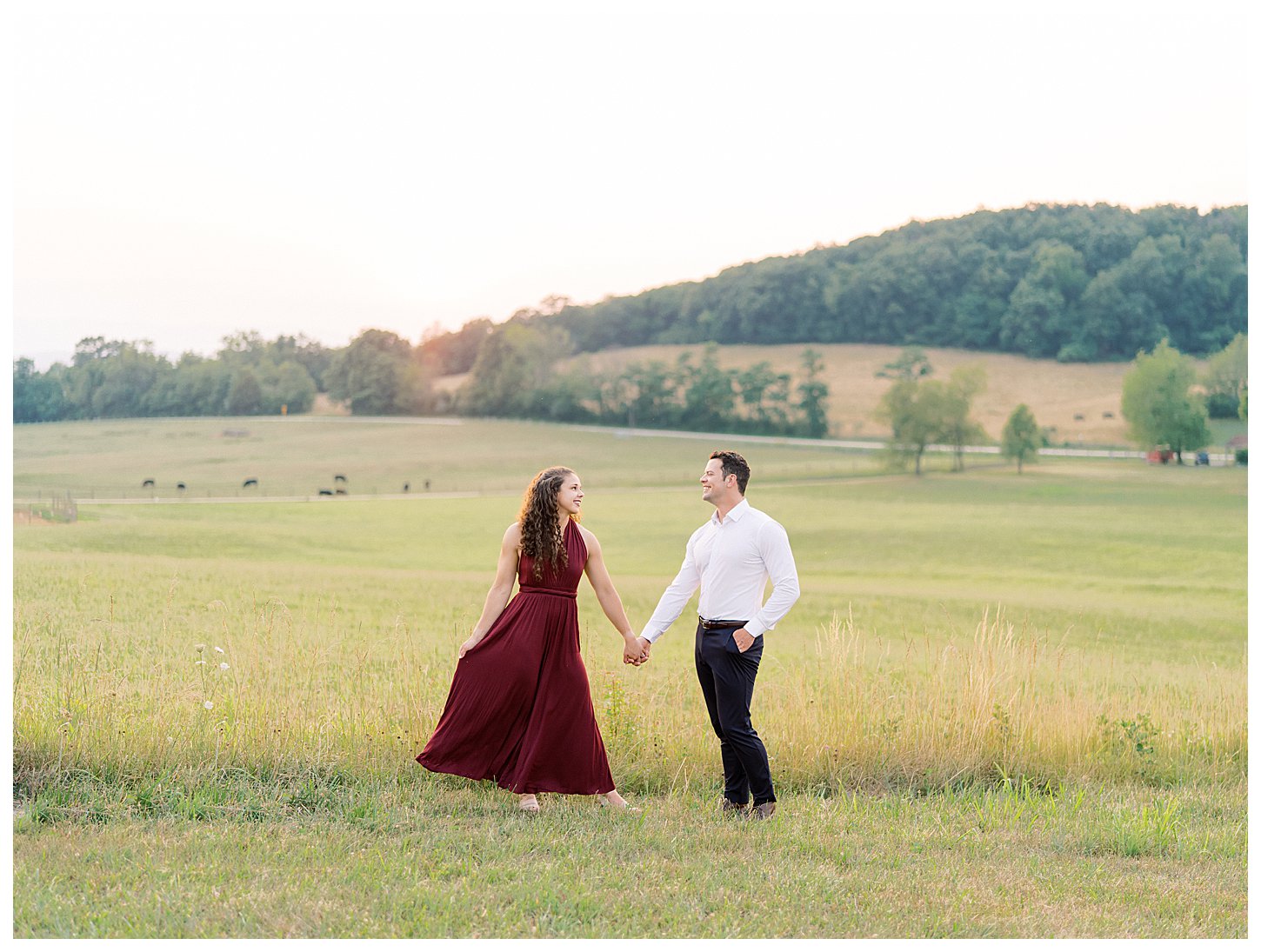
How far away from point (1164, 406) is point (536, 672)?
86.4m

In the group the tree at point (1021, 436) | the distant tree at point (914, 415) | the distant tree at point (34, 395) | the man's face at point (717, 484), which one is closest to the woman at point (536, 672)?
the man's face at point (717, 484)

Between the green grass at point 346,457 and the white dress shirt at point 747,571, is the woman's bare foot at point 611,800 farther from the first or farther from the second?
the green grass at point 346,457

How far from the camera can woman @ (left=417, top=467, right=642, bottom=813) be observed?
578 cm

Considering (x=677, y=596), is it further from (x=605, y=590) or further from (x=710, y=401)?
(x=710, y=401)

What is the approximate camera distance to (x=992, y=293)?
11062 centimetres

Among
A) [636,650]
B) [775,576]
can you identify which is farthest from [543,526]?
[775,576]

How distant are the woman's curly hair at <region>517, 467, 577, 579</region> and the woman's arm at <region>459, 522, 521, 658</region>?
54 mm

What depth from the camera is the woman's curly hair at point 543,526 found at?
5.77 metres

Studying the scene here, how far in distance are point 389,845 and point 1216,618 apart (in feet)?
82.8

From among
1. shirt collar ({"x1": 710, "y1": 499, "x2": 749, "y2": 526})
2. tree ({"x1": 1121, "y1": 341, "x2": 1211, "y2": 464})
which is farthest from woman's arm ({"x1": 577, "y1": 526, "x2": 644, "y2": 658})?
tree ({"x1": 1121, "y1": 341, "x2": 1211, "y2": 464})

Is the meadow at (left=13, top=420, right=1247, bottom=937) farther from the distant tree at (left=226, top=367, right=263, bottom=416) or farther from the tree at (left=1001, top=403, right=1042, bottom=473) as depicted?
the distant tree at (left=226, top=367, right=263, bottom=416)

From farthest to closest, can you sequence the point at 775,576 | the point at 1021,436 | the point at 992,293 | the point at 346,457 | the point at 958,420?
the point at 992,293 < the point at 958,420 < the point at 346,457 < the point at 1021,436 < the point at 775,576

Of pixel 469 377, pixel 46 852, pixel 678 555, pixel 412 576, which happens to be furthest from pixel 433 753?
pixel 469 377

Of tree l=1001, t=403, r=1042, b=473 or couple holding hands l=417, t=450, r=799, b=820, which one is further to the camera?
tree l=1001, t=403, r=1042, b=473
